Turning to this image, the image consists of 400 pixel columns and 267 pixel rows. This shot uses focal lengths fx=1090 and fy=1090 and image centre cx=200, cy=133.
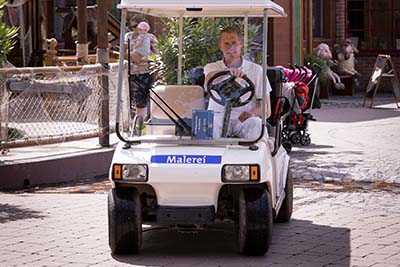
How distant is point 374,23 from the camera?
2862 centimetres

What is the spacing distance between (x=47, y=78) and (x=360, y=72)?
54.0 feet

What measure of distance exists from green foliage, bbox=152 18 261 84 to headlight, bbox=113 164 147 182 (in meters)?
4.51

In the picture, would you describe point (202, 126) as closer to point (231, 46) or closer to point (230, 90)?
point (230, 90)

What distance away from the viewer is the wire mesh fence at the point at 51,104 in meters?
12.0

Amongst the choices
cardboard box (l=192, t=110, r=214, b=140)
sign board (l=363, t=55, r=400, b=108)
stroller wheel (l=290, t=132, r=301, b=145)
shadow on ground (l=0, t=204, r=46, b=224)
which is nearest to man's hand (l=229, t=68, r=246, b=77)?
cardboard box (l=192, t=110, r=214, b=140)

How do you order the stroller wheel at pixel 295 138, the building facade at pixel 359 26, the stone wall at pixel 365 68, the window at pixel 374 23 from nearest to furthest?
the stroller wheel at pixel 295 138, the building facade at pixel 359 26, the stone wall at pixel 365 68, the window at pixel 374 23

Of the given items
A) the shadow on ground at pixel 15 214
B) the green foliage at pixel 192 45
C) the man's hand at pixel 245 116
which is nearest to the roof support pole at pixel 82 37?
the green foliage at pixel 192 45

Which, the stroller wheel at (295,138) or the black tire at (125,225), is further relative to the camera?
the stroller wheel at (295,138)

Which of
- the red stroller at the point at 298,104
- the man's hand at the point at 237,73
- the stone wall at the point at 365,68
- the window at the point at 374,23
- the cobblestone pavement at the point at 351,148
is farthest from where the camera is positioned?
the window at the point at 374,23

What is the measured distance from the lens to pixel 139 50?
15898mm

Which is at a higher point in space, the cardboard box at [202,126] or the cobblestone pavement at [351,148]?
the cardboard box at [202,126]

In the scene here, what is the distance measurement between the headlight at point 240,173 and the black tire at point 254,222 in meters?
0.21

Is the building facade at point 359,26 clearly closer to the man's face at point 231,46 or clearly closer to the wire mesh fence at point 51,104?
the wire mesh fence at point 51,104

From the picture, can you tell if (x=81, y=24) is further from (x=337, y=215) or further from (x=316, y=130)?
(x=337, y=215)
